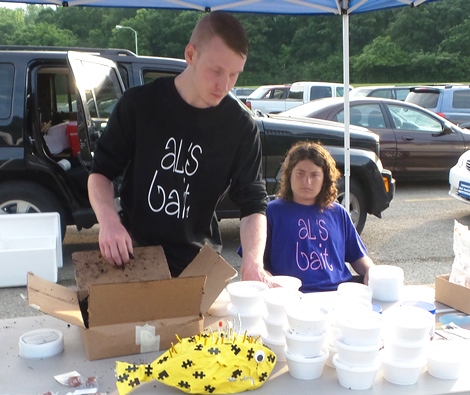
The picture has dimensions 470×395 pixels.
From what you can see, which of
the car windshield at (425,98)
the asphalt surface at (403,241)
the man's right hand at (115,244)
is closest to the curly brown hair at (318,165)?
the man's right hand at (115,244)

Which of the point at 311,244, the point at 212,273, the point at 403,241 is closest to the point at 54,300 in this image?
the point at 212,273

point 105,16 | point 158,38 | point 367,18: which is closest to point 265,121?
point 158,38

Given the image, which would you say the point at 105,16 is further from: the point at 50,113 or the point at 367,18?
the point at 50,113

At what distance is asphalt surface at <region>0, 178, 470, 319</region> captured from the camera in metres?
5.11

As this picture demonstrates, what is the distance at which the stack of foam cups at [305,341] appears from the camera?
1606 mm

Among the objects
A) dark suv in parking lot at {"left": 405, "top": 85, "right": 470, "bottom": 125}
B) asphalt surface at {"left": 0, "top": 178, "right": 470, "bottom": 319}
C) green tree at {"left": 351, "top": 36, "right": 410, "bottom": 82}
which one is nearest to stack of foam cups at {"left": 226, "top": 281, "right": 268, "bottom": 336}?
asphalt surface at {"left": 0, "top": 178, "right": 470, "bottom": 319}

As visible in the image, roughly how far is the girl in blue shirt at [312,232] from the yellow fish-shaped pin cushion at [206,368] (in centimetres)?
124

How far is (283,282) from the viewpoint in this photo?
6.93 ft

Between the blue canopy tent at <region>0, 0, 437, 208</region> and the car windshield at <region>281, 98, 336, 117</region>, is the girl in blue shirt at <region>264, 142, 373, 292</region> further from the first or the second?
the car windshield at <region>281, 98, 336, 117</region>

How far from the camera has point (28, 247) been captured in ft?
17.2

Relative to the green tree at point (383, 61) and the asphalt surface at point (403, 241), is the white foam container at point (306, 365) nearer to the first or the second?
the asphalt surface at point (403, 241)

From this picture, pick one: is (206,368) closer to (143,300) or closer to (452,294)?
(143,300)

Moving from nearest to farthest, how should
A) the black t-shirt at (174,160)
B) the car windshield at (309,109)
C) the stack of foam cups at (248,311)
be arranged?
the stack of foam cups at (248,311) < the black t-shirt at (174,160) < the car windshield at (309,109)

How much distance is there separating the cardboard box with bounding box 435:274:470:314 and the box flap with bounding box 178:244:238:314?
2.83 feet
